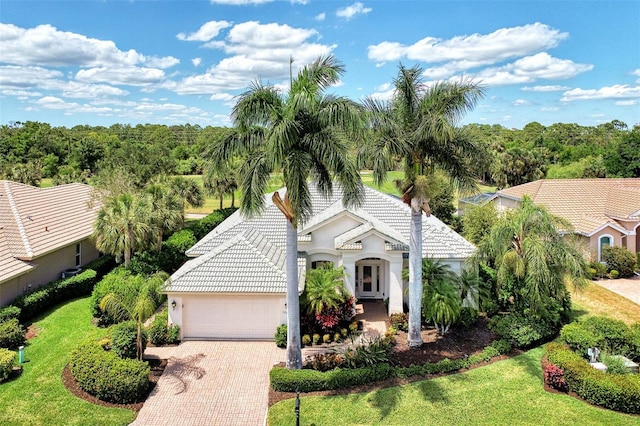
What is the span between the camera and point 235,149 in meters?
14.3

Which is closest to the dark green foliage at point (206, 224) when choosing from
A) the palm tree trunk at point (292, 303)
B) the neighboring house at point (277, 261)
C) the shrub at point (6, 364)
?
the neighboring house at point (277, 261)

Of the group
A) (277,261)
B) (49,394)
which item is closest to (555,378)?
(277,261)

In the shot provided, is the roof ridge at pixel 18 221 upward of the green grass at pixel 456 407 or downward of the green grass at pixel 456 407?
upward

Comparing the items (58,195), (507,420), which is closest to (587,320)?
(507,420)

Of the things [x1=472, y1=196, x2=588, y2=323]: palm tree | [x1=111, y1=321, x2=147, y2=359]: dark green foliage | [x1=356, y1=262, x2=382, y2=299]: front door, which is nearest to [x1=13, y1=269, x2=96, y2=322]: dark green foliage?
[x1=111, y1=321, x2=147, y2=359]: dark green foliage

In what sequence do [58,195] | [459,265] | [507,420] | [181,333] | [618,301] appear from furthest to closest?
[58,195]
[618,301]
[459,265]
[181,333]
[507,420]

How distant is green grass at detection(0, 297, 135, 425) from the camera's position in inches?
506

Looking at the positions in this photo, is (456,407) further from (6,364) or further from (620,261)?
(620,261)

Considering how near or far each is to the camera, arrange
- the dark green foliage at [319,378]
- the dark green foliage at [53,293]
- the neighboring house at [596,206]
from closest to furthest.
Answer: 1. the dark green foliage at [319,378]
2. the dark green foliage at [53,293]
3. the neighboring house at [596,206]

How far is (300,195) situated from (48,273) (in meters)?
17.8

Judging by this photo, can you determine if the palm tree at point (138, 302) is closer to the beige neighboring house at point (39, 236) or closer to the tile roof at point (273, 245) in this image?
the tile roof at point (273, 245)

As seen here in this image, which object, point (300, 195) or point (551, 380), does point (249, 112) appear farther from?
point (551, 380)

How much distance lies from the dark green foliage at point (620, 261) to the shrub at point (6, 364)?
106 ft

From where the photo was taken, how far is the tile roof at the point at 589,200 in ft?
97.1
